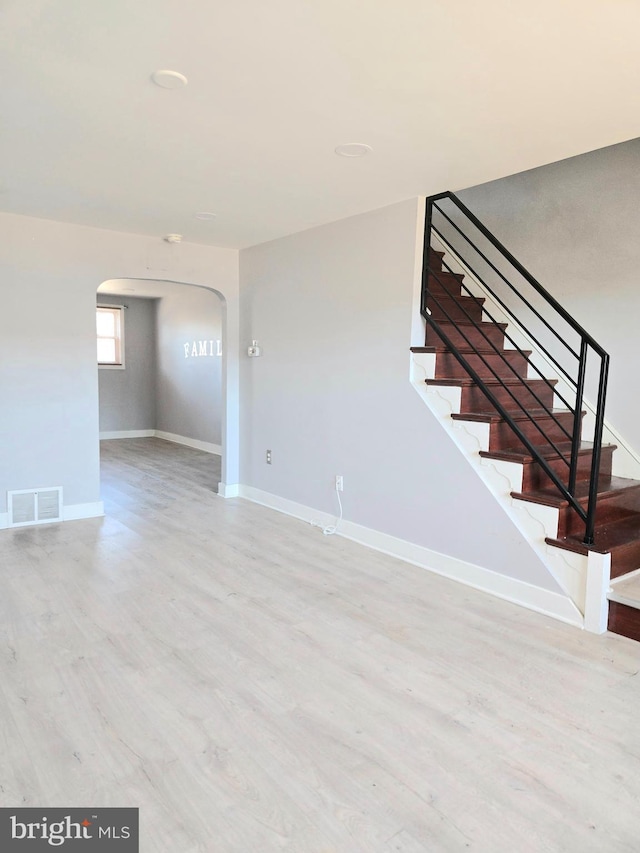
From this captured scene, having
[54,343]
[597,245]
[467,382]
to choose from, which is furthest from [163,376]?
[597,245]

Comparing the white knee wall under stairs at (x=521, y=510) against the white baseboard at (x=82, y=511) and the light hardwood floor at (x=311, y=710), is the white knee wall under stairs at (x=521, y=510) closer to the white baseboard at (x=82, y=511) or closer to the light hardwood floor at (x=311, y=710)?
the light hardwood floor at (x=311, y=710)

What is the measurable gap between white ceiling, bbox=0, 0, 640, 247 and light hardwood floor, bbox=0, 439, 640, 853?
2448mm

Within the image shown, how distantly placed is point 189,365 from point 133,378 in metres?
1.57

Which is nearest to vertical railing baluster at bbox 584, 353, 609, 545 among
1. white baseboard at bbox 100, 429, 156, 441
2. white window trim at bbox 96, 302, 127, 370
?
white baseboard at bbox 100, 429, 156, 441

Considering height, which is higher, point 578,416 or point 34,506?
point 578,416

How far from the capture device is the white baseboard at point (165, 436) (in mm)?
8288

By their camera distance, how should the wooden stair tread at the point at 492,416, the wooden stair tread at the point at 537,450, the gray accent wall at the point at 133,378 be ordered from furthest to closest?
the gray accent wall at the point at 133,378, the wooden stair tread at the point at 492,416, the wooden stair tread at the point at 537,450

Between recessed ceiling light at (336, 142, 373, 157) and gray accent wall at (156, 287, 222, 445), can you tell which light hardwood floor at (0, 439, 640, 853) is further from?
gray accent wall at (156, 287, 222, 445)

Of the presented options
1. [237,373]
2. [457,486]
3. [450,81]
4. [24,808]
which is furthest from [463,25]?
[237,373]

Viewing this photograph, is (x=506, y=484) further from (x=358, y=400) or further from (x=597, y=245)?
(x=597, y=245)

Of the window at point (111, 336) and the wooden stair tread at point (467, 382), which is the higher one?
the window at point (111, 336)

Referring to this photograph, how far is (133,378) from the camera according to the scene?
9.73m

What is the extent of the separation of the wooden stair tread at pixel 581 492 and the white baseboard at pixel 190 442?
553cm

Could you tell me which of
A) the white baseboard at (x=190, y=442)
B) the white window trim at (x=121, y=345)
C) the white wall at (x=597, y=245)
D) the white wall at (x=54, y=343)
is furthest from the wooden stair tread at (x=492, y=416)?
the white window trim at (x=121, y=345)
